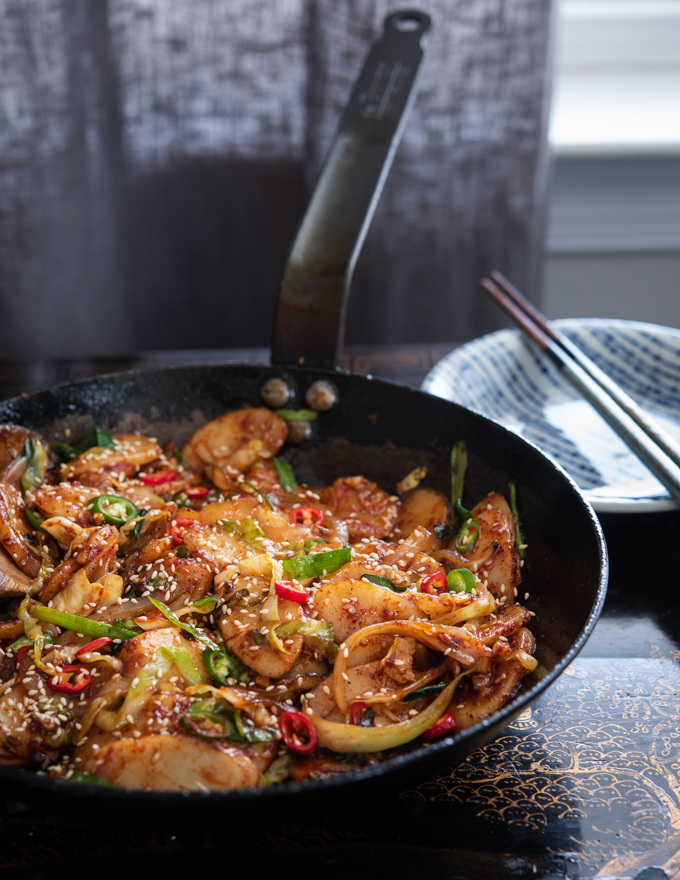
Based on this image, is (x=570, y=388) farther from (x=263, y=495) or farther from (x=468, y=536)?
(x=263, y=495)

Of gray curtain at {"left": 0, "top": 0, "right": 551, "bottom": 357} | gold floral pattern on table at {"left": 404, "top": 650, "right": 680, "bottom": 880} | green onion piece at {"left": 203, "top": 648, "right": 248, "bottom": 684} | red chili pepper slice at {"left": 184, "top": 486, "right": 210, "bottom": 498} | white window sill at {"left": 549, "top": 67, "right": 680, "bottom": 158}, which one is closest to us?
gold floral pattern on table at {"left": 404, "top": 650, "right": 680, "bottom": 880}

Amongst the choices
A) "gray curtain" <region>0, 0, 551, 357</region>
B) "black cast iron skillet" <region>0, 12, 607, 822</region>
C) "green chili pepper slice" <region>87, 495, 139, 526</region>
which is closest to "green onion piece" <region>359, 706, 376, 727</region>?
"black cast iron skillet" <region>0, 12, 607, 822</region>

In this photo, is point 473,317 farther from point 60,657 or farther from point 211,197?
point 60,657

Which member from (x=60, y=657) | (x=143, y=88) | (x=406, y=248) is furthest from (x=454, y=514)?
(x=143, y=88)

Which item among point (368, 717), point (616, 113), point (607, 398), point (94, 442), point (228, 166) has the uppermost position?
point (616, 113)

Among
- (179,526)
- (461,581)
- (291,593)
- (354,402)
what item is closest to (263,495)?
(179,526)

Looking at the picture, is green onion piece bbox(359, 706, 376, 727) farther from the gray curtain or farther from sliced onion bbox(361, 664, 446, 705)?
the gray curtain

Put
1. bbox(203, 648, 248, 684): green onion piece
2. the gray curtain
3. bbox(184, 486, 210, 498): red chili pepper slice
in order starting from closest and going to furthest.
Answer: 1. bbox(203, 648, 248, 684): green onion piece
2. bbox(184, 486, 210, 498): red chili pepper slice
3. the gray curtain
